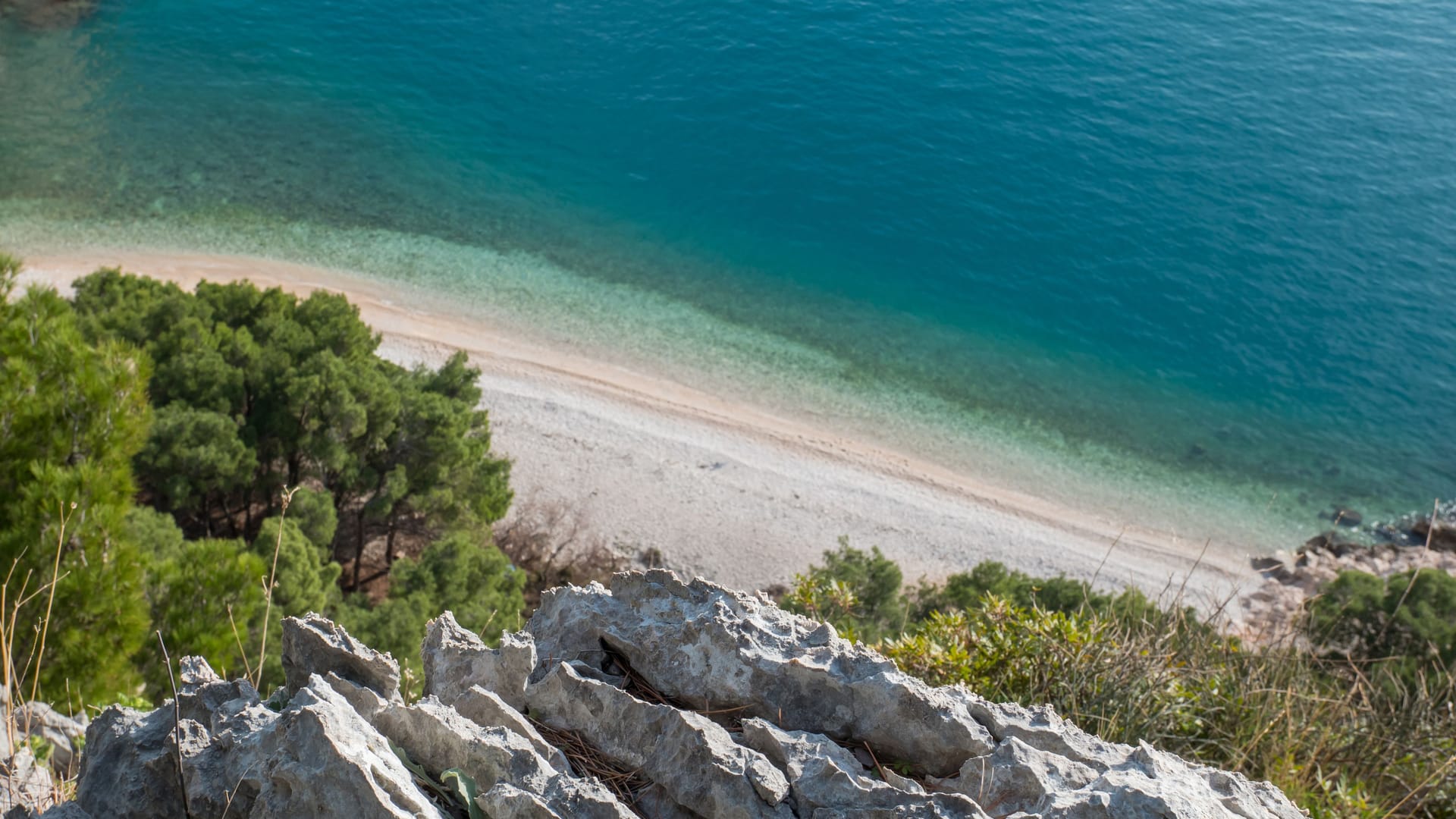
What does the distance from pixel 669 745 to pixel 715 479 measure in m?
18.6

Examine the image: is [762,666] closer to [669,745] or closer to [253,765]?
[669,745]

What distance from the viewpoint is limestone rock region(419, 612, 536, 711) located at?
4.09 m

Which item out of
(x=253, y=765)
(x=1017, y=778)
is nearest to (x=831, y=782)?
(x=1017, y=778)

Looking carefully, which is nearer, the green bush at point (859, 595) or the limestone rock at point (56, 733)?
the limestone rock at point (56, 733)

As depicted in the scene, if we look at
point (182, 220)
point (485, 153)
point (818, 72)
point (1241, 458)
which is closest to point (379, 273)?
point (182, 220)

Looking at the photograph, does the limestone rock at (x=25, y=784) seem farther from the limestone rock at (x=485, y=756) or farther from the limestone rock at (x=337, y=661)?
the limestone rock at (x=485, y=756)

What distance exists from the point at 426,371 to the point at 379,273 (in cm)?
1164

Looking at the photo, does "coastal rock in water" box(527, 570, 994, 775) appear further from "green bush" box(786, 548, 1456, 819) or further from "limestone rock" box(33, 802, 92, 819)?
"green bush" box(786, 548, 1456, 819)

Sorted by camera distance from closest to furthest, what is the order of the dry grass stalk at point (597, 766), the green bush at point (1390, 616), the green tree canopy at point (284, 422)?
the dry grass stalk at point (597, 766) → the green bush at point (1390, 616) → the green tree canopy at point (284, 422)

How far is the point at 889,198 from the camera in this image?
35094 millimetres

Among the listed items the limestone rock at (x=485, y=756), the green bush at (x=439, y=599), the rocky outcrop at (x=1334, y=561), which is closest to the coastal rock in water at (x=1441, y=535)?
the rocky outcrop at (x=1334, y=561)

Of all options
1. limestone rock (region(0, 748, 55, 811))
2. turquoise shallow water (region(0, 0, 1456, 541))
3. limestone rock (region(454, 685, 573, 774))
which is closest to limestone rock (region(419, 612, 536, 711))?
limestone rock (region(454, 685, 573, 774))

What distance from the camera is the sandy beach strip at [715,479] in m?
20.7

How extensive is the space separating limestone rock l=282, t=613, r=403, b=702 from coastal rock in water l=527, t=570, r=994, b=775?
0.66 m
